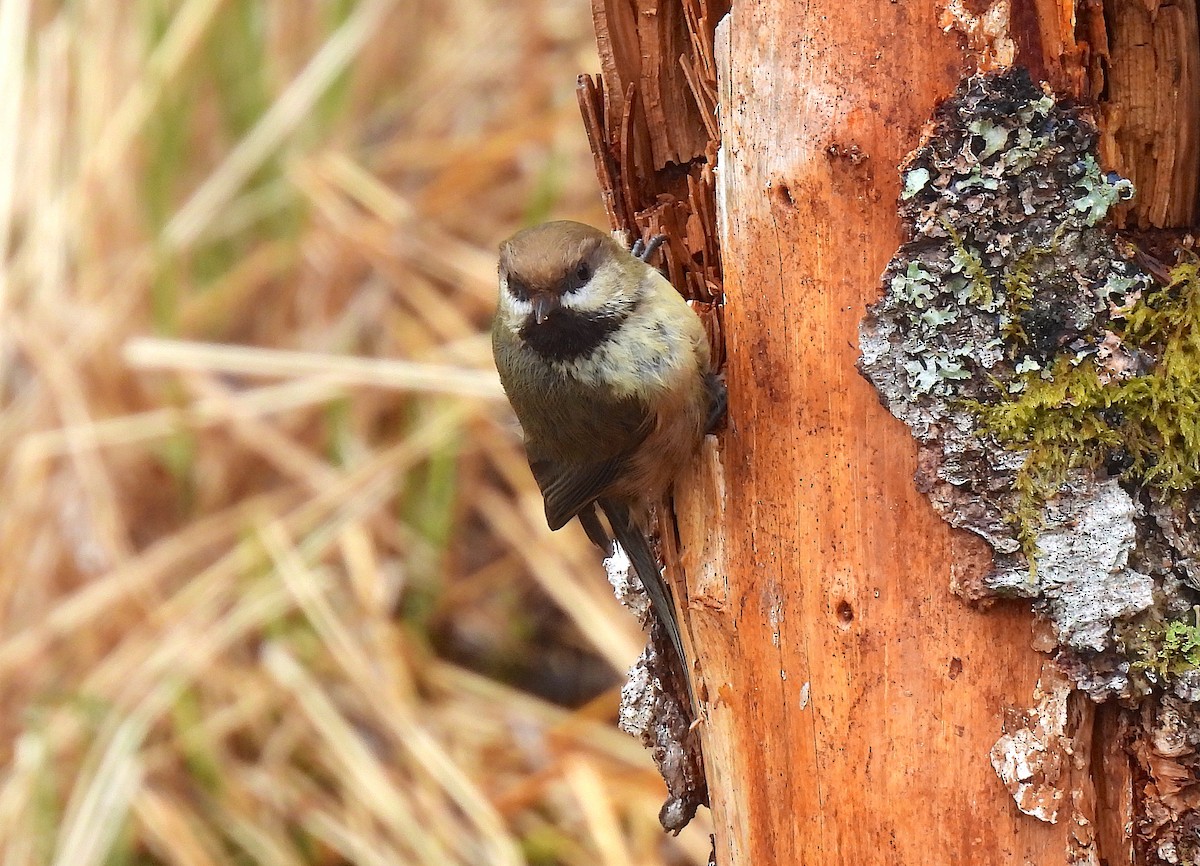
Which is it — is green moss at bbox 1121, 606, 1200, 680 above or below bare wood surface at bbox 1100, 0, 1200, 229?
below

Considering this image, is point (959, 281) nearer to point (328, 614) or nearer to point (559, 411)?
point (559, 411)

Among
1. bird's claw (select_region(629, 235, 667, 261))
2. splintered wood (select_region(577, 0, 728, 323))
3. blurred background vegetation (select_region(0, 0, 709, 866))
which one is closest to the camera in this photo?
splintered wood (select_region(577, 0, 728, 323))

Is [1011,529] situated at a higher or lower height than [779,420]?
lower

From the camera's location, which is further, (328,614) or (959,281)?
(328,614)

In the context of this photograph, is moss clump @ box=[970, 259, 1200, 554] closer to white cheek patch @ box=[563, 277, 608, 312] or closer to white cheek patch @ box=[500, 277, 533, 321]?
white cheek patch @ box=[563, 277, 608, 312]

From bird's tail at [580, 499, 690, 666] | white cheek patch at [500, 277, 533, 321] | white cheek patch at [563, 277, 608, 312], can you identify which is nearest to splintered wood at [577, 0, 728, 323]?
white cheek patch at [563, 277, 608, 312]

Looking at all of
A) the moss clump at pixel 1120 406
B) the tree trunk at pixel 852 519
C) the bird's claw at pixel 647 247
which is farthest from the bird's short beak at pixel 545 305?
the moss clump at pixel 1120 406

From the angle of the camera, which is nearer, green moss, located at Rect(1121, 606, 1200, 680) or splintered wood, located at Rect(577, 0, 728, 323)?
green moss, located at Rect(1121, 606, 1200, 680)

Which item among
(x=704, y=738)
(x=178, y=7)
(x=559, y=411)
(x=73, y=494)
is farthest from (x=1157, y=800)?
(x=178, y=7)
